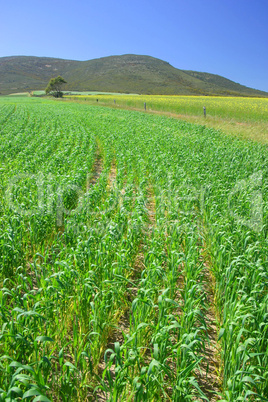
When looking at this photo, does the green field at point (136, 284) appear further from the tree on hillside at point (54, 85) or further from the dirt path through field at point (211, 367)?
the tree on hillside at point (54, 85)

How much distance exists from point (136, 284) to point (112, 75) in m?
141

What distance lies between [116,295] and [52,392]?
128cm

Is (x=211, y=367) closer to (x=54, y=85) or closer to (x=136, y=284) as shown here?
(x=136, y=284)

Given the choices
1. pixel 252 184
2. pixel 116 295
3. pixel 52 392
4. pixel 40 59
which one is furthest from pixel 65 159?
pixel 40 59

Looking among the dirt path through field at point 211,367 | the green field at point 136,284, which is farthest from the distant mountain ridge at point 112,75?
the dirt path through field at point 211,367

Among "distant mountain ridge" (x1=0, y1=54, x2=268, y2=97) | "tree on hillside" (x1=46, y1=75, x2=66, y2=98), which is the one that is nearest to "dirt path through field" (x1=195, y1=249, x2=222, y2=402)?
"tree on hillside" (x1=46, y1=75, x2=66, y2=98)

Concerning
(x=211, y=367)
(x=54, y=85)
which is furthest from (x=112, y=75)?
(x=211, y=367)

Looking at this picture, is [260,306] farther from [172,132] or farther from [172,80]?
[172,80]

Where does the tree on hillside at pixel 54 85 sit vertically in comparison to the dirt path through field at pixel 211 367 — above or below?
above

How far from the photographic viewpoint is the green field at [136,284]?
252 cm

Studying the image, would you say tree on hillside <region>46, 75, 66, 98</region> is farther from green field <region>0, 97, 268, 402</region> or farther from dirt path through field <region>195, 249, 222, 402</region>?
dirt path through field <region>195, 249, 222, 402</region>

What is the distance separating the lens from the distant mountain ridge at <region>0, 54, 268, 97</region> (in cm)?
11606

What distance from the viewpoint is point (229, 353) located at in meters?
2.74

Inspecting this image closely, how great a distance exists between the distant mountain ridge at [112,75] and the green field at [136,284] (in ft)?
334
